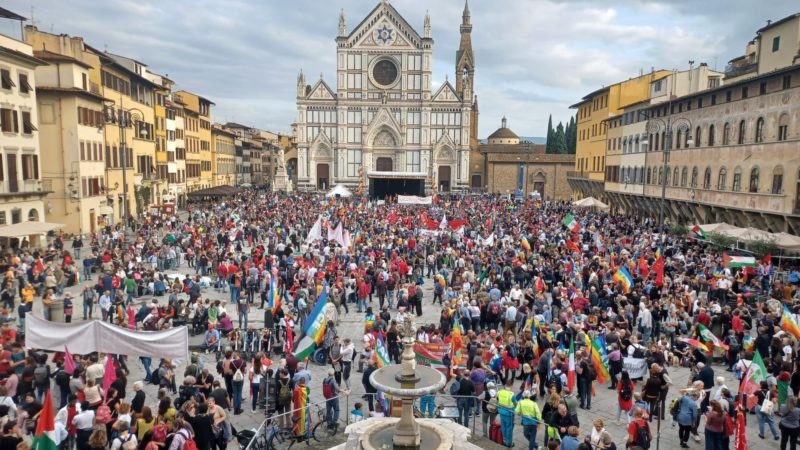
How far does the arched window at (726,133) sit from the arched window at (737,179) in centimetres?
212

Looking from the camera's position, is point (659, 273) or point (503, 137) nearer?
point (659, 273)

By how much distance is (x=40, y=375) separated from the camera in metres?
11.1

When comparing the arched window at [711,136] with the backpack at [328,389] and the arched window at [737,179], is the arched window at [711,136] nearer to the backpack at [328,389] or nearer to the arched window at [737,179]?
the arched window at [737,179]

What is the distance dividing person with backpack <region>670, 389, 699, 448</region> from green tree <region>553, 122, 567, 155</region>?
92132mm

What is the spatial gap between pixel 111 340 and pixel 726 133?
3454 cm

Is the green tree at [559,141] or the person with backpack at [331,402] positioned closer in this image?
the person with backpack at [331,402]

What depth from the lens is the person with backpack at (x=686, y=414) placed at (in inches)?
410

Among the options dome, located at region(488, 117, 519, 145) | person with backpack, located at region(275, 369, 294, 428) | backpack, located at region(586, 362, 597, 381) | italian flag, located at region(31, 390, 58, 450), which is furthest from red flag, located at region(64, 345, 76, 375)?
dome, located at region(488, 117, 519, 145)

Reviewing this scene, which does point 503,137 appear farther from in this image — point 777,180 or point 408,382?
point 408,382

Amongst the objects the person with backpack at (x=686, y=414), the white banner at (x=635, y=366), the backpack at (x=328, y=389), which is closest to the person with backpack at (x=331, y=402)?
the backpack at (x=328, y=389)

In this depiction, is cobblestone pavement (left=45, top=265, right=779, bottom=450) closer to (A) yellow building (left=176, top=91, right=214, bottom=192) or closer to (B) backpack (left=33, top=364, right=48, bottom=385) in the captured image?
(B) backpack (left=33, top=364, right=48, bottom=385)

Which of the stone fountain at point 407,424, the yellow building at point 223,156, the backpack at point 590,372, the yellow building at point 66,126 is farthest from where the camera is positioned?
the yellow building at point 223,156

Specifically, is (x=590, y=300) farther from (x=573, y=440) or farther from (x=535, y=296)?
(x=573, y=440)

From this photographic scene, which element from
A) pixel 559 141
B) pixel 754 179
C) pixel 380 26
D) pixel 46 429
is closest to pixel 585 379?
pixel 46 429
